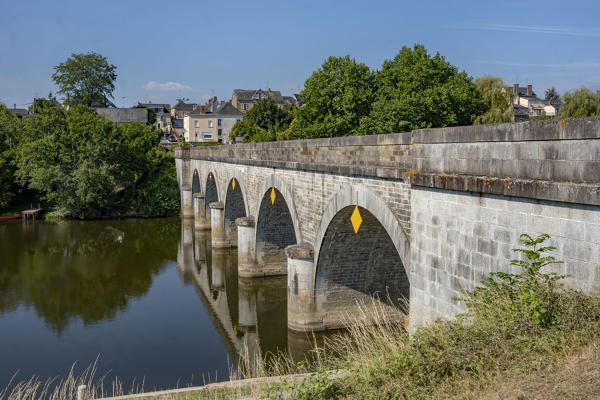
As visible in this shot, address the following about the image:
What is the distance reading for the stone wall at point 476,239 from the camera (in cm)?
541

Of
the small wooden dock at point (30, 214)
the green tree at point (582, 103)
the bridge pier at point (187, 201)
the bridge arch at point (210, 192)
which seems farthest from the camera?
the bridge pier at point (187, 201)

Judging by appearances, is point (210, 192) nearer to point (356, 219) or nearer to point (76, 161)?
point (76, 161)

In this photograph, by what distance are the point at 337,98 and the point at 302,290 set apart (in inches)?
816

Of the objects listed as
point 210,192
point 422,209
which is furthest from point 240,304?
point 210,192

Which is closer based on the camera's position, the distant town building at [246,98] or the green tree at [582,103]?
the green tree at [582,103]

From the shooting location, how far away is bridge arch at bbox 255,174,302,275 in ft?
60.9

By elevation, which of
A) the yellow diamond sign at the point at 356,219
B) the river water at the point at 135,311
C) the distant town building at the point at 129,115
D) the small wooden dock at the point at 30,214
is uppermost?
the distant town building at the point at 129,115

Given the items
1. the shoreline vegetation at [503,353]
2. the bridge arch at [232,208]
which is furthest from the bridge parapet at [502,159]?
the bridge arch at [232,208]

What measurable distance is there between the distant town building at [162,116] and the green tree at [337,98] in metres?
57.3

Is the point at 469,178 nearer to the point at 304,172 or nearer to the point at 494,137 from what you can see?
the point at 494,137

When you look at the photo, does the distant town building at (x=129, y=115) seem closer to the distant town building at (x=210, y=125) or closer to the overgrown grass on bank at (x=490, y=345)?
the distant town building at (x=210, y=125)

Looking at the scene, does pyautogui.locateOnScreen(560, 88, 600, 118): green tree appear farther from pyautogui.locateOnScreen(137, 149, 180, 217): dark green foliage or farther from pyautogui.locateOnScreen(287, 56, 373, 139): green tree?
pyautogui.locateOnScreen(137, 149, 180, 217): dark green foliage

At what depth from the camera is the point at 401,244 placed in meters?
9.23

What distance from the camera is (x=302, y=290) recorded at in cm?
1395
